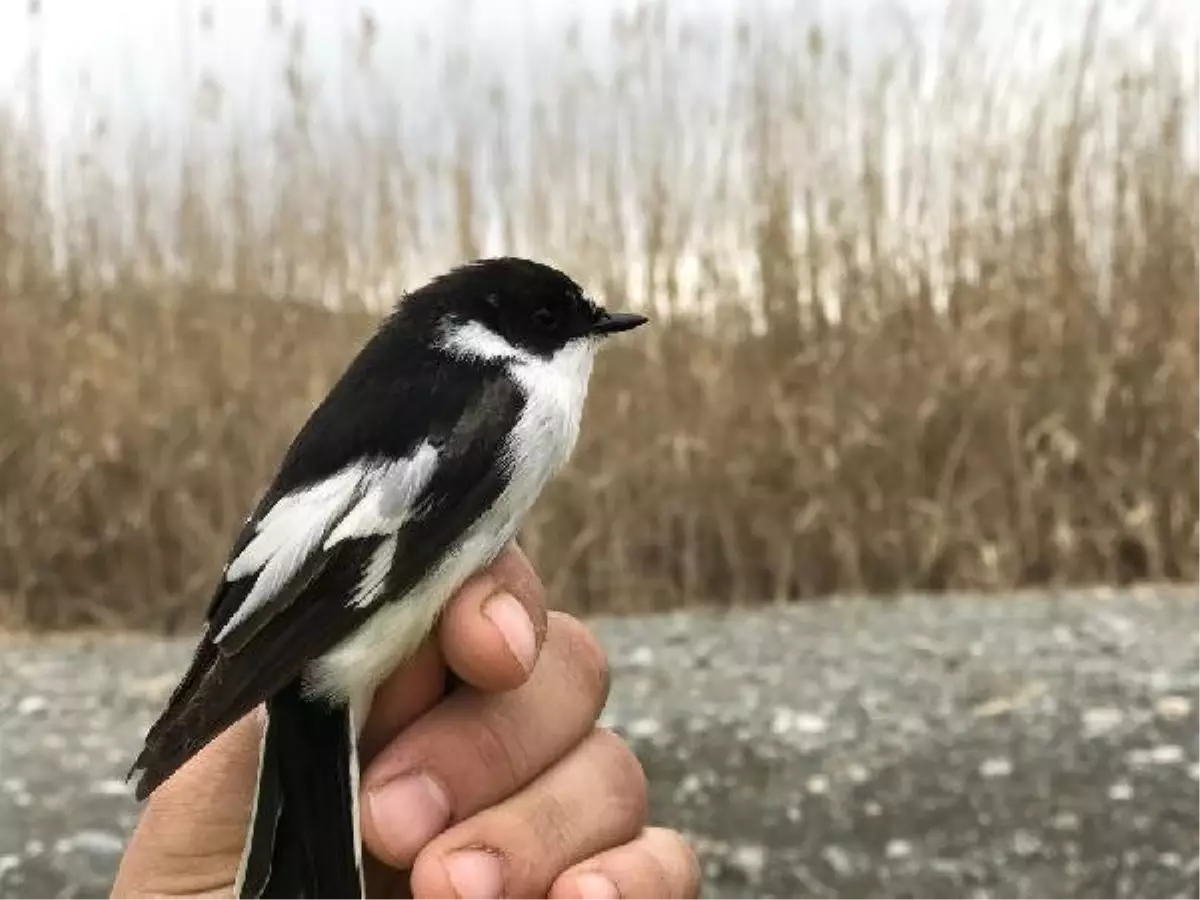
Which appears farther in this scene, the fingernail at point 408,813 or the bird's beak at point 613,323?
the bird's beak at point 613,323

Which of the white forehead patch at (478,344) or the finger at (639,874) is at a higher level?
the white forehead patch at (478,344)

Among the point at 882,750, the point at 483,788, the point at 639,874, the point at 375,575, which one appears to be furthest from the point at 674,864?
the point at 882,750

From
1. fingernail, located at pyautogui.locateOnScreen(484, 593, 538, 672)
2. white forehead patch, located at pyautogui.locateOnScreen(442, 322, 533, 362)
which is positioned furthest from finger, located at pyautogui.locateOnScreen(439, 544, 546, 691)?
white forehead patch, located at pyautogui.locateOnScreen(442, 322, 533, 362)

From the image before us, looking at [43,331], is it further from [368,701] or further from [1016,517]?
[368,701]

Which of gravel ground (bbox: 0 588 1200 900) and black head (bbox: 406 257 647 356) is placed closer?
black head (bbox: 406 257 647 356)

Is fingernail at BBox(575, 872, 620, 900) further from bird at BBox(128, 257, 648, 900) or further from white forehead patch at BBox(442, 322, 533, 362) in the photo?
white forehead patch at BBox(442, 322, 533, 362)

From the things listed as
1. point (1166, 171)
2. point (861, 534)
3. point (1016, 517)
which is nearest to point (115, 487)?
point (861, 534)

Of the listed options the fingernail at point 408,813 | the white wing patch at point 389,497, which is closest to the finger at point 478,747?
the fingernail at point 408,813

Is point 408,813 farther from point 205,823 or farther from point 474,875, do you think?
point 205,823

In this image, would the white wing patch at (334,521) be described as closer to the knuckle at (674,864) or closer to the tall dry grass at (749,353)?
the knuckle at (674,864)
